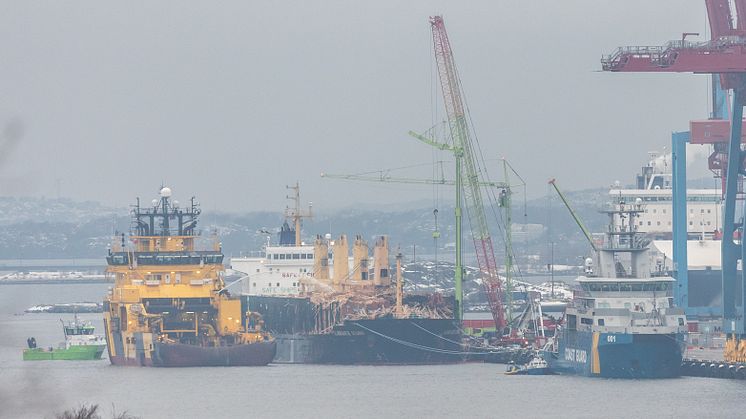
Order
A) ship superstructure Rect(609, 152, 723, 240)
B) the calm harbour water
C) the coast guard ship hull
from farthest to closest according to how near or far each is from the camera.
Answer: ship superstructure Rect(609, 152, 723, 240)
the coast guard ship hull
the calm harbour water

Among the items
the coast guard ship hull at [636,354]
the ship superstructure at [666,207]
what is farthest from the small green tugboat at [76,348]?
the ship superstructure at [666,207]

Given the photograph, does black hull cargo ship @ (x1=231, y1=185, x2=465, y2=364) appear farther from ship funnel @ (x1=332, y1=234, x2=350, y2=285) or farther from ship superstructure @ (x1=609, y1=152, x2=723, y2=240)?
ship superstructure @ (x1=609, y1=152, x2=723, y2=240)

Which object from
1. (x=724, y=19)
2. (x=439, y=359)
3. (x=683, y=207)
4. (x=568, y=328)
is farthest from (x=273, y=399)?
(x=683, y=207)

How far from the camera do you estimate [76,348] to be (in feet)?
312

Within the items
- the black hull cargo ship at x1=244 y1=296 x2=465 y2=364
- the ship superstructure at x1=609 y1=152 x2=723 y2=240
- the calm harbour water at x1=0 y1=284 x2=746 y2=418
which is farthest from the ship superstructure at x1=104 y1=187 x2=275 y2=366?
the ship superstructure at x1=609 y1=152 x2=723 y2=240

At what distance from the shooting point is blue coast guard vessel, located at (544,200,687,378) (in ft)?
241

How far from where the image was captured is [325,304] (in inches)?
3583

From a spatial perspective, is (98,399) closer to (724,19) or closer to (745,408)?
(745,408)

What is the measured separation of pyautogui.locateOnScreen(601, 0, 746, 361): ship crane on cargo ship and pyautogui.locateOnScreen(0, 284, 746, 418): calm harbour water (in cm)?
953

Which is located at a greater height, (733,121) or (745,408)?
(733,121)

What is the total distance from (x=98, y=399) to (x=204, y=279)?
20.8 m

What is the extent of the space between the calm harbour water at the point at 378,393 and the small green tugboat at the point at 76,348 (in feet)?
25.6

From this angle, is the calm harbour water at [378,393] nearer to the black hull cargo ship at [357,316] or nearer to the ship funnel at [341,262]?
the black hull cargo ship at [357,316]

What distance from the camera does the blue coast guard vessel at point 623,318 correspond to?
241 feet
